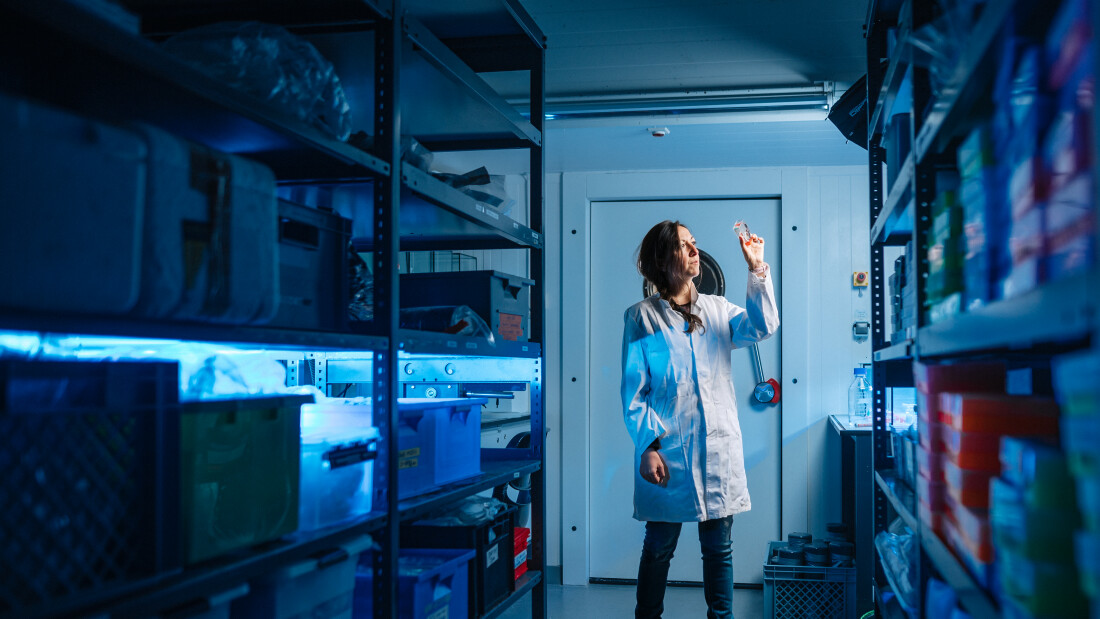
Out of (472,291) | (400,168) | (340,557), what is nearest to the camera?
A: (340,557)

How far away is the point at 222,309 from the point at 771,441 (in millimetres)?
3700

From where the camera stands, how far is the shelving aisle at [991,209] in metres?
0.74

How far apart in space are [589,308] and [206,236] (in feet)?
11.5

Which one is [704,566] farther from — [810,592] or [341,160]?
[341,160]

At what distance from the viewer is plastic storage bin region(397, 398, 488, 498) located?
1917 mm

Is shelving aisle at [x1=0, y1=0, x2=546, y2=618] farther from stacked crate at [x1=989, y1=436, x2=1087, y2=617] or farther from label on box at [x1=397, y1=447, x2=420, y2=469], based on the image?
stacked crate at [x1=989, y1=436, x2=1087, y2=617]

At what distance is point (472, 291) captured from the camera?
2459 mm

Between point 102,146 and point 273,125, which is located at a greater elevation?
point 273,125

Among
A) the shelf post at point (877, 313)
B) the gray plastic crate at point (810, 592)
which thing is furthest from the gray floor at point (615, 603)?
the shelf post at point (877, 313)

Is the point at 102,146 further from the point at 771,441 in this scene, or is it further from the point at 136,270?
the point at 771,441

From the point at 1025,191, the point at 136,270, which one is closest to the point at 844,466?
the point at 1025,191

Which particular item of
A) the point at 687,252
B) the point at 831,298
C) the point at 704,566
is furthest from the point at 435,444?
the point at 831,298

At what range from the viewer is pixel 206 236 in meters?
1.16

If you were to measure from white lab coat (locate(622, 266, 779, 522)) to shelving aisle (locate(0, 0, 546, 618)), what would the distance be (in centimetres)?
37
